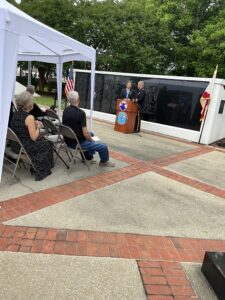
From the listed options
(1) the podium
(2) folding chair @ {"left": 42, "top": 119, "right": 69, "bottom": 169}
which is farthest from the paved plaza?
(1) the podium

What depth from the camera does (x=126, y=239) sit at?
11.1 ft

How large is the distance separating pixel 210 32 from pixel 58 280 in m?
19.9

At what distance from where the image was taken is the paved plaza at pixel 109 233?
2615 mm

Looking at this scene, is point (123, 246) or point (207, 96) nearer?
point (123, 246)

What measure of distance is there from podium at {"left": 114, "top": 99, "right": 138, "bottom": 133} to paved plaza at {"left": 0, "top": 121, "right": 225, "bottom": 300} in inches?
146

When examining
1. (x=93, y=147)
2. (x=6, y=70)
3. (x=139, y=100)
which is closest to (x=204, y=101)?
(x=139, y=100)

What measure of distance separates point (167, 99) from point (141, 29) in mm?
11826

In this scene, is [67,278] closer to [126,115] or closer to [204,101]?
[126,115]

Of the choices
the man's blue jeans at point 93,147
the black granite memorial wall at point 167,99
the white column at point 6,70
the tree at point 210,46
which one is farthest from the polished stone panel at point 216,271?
the tree at point 210,46

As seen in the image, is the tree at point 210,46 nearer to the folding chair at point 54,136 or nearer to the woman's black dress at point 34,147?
the folding chair at point 54,136

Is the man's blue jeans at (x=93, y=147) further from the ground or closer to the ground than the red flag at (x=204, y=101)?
closer to the ground

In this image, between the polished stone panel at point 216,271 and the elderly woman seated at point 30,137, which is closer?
the polished stone panel at point 216,271

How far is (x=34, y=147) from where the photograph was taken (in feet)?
15.0

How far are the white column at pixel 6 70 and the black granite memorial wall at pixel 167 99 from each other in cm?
692
